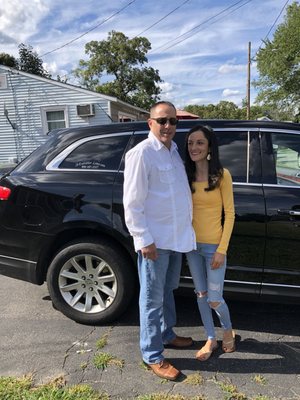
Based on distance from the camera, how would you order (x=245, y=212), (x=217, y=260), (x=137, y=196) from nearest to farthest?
(x=137, y=196), (x=217, y=260), (x=245, y=212)

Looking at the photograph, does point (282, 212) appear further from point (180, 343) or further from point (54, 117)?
point (54, 117)

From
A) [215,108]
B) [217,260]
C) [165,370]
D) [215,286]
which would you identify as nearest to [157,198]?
[217,260]

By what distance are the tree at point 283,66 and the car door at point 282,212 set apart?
29.3m

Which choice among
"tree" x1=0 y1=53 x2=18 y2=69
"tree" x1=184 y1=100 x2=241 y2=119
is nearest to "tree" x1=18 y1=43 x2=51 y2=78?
"tree" x1=0 y1=53 x2=18 y2=69

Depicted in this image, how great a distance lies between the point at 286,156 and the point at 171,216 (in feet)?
4.11

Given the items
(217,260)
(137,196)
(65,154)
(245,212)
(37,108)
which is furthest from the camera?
(37,108)

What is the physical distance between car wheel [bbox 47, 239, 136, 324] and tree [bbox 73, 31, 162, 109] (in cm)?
3351

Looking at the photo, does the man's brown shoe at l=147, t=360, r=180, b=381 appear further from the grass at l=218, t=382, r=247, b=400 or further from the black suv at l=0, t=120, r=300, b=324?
the black suv at l=0, t=120, r=300, b=324

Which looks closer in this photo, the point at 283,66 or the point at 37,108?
the point at 37,108

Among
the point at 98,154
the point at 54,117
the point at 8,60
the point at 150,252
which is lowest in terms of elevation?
the point at 150,252

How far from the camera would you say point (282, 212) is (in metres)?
3.00

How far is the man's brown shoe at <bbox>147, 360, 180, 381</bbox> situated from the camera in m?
2.71

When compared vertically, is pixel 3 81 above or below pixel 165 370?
above

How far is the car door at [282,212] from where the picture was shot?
9.82ft
